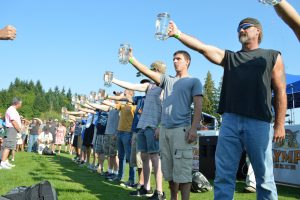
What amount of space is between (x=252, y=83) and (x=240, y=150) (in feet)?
2.34

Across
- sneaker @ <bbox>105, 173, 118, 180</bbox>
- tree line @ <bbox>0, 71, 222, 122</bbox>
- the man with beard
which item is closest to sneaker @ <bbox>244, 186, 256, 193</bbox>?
sneaker @ <bbox>105, 173, 118, 180</bbox>

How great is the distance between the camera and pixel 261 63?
3.69 m

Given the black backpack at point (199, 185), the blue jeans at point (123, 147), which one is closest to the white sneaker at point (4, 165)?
the blue jeans at point (123, 147)

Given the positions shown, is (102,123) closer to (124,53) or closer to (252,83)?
(124,53)

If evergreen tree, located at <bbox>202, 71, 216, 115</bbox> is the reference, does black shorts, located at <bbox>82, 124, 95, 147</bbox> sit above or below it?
below

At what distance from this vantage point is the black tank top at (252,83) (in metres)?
3.68

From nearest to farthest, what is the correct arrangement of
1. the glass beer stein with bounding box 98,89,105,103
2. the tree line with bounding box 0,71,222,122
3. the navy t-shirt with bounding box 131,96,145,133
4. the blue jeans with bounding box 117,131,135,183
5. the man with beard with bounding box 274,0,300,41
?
the man with beard with bounding box 274,0,300,41
the navy t-shirt with bounding box 131,96,145,133
the blue jeans with bounding box 117,131,135,183
the glass beer stein with bounding box 98,89,105,103
the tree line with bounding box 0,71,222,122

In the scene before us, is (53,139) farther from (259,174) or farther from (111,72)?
(259,174)

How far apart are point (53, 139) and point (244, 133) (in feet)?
65.6

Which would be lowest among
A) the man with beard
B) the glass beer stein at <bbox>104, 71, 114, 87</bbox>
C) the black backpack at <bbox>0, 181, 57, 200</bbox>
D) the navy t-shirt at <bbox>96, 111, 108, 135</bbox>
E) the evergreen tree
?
the black backpack at <bbox>0, 181, 57, 200</bbox>

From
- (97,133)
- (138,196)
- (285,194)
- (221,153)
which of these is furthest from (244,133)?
(97,133)

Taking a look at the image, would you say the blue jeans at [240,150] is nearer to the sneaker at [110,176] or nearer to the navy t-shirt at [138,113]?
the navy t-shirt at [138,113]

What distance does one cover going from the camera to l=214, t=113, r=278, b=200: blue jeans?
3.66 meters

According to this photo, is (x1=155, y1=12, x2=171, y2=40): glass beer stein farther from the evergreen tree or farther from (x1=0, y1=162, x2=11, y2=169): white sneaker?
the evergreen tree
